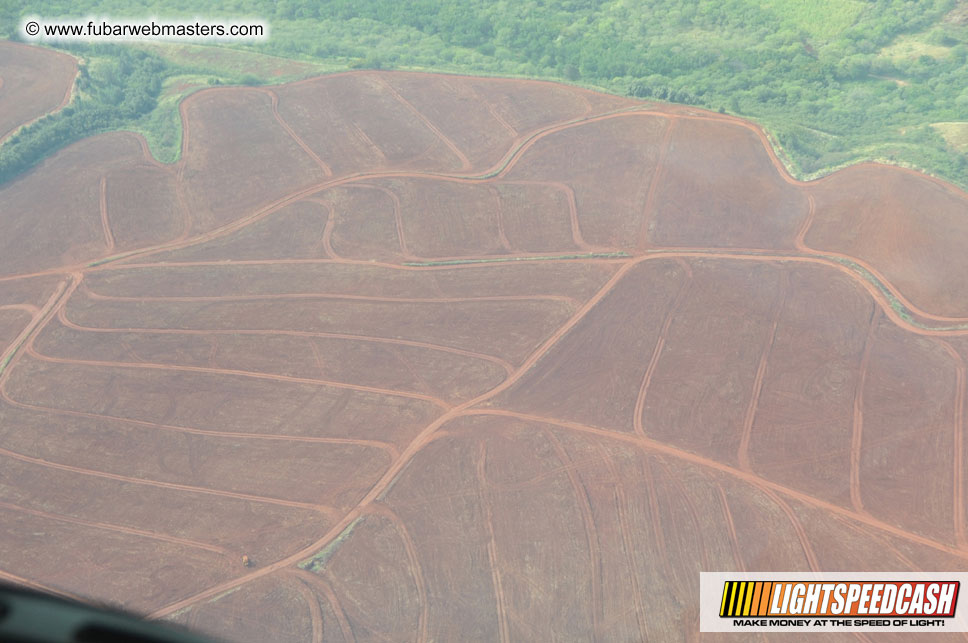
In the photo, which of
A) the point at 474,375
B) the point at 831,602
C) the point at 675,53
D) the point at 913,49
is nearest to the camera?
the point at 831,602

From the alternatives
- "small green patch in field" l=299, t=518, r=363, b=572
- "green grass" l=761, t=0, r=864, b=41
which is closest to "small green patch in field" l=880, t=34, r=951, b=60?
"green grass" l=761, t=0, r=864, b=41

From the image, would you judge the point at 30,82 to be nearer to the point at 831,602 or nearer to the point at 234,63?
the point at 234,63

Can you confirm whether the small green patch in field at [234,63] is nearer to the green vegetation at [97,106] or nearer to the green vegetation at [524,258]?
the green vegetation at [97,106]

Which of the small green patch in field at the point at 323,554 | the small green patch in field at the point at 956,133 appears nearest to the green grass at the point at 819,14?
the small green patch in field at the point at 956,133

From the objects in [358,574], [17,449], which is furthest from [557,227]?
[17,449]

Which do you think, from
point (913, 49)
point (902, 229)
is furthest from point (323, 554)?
point (913, 49)

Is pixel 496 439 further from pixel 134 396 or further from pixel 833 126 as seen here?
pixel 833 126
